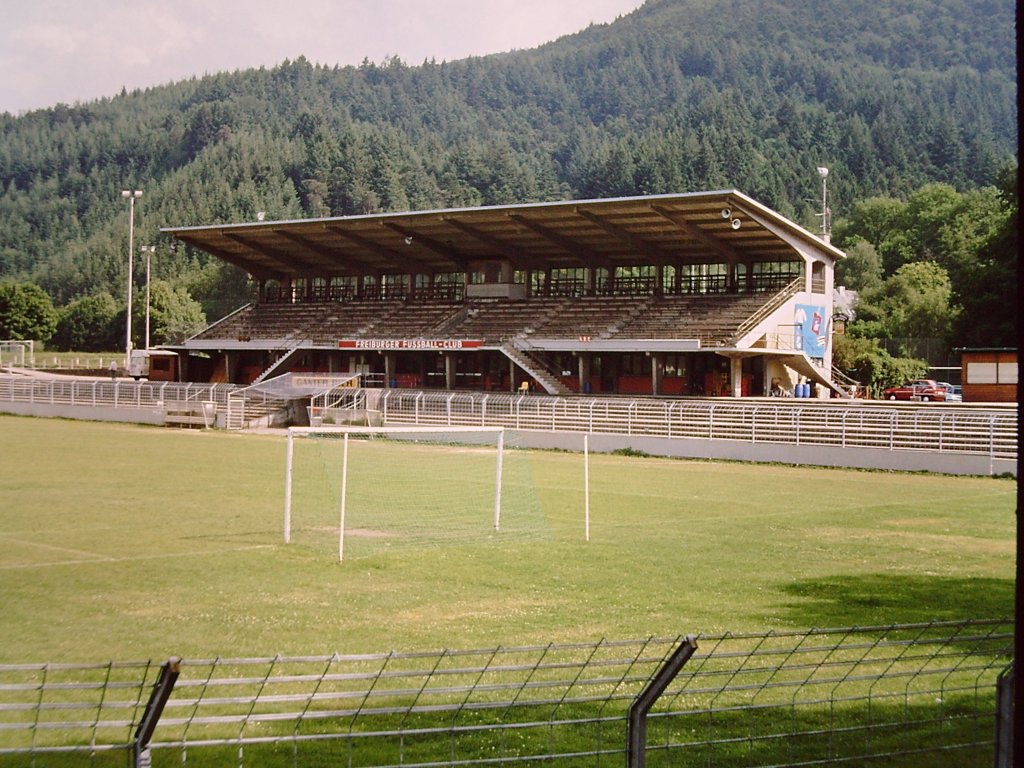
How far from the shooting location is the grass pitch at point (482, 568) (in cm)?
1325

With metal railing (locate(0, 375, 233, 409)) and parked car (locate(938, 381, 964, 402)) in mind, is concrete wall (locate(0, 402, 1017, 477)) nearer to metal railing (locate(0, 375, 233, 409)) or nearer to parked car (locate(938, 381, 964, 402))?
metal railing (locate(0, 375, 233, 409))

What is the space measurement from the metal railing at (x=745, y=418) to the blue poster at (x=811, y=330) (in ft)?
31.1

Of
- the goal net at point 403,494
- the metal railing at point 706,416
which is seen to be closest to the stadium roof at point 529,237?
the metal railing at point 706,416

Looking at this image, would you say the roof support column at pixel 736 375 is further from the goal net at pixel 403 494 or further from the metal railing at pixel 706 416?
the goal net at pixel 403 494

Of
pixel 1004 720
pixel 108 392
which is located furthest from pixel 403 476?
pixel 108 392

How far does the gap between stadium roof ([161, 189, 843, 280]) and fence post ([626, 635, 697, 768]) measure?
46094mm

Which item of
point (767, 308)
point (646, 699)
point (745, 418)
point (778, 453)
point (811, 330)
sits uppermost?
point (767, 308)

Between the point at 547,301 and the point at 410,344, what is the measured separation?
807 centimetres

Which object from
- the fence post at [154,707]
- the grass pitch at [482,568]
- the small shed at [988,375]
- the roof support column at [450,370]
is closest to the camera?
the fence post at [154,707]

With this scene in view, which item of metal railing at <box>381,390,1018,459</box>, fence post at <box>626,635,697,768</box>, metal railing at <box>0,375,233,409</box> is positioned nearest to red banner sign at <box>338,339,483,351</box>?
metal railing at <box>381,390,1018,459</box>

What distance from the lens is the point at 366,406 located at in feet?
179

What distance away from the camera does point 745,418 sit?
43469 millimetres

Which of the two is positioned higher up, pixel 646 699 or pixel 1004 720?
pixel 646 699

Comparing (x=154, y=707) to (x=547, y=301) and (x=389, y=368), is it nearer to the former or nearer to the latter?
(x=547, y=301)
